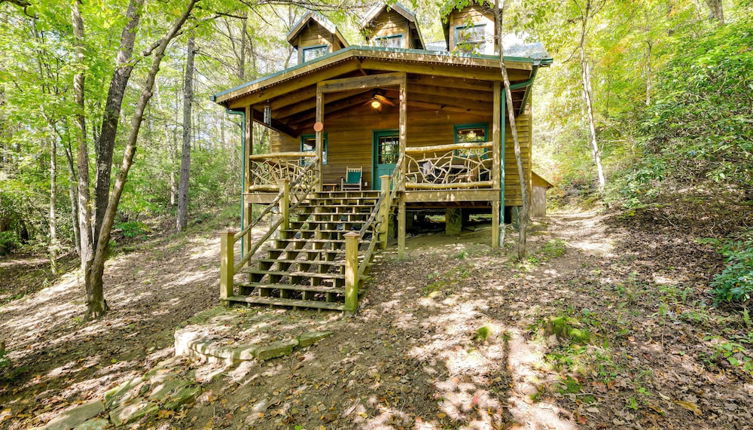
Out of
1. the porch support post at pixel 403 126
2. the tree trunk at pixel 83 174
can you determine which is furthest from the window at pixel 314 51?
the tree trunk at pixel 83 174

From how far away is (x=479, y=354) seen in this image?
11.7 feet

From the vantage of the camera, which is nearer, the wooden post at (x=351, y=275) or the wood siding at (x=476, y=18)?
the wooden post at (x=351, y=275)

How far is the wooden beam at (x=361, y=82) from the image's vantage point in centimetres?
788

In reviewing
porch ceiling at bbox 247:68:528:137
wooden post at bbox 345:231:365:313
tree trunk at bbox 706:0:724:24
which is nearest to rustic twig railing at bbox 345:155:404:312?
wooden post at bbox 345:231:365:313

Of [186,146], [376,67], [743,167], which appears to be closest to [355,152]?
[376,67]

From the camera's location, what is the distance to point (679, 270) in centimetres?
492

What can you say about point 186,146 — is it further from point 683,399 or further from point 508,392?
point 683,399

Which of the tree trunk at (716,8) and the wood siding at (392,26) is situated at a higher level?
the wood siding at (392,26)

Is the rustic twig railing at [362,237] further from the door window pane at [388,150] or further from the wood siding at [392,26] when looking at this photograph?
the wood siding at [392,26]

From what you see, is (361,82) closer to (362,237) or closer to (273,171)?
(273,171)

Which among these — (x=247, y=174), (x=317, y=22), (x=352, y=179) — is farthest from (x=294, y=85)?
(x=317, y=22)

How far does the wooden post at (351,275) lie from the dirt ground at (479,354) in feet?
0.75

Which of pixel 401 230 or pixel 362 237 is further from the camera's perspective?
→ pixel 401 230

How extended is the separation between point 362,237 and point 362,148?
637cm
